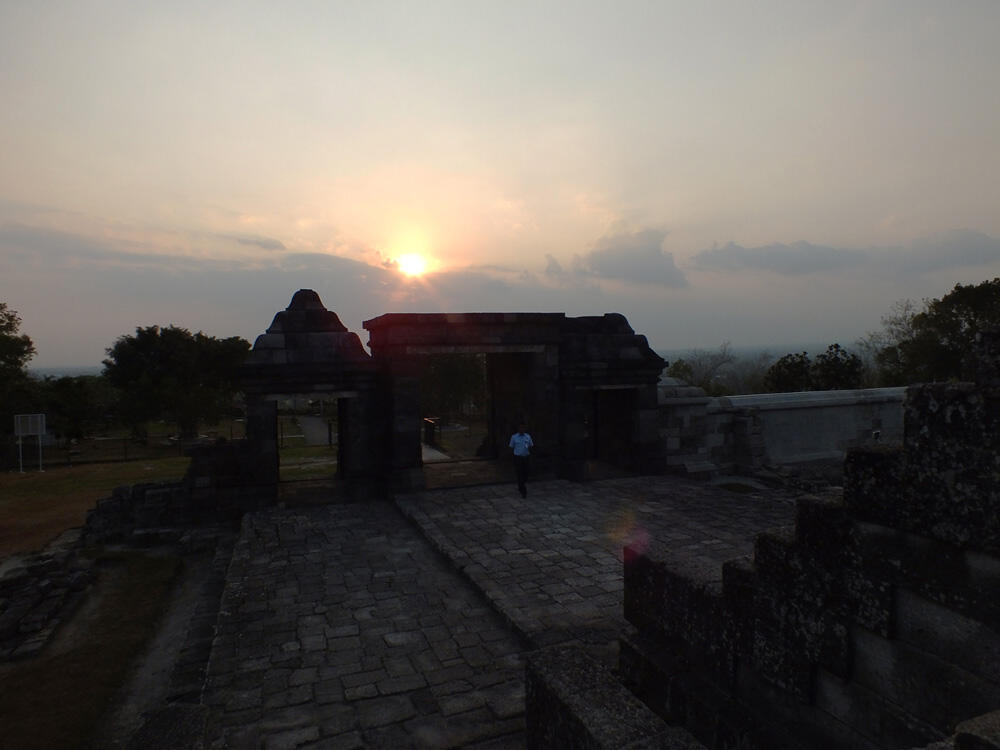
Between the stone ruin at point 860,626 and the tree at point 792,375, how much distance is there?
21021mm

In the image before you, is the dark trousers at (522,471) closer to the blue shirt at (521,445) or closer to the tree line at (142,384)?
the blue shirt at (521,445)

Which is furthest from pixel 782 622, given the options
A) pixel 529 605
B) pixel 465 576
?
pixel 465 576

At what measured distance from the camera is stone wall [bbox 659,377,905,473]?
14383mm

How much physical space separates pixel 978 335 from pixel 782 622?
69.2 inches

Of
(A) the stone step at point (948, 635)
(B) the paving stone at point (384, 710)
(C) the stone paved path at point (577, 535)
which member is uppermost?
(A) the stone step at point (948, 635)

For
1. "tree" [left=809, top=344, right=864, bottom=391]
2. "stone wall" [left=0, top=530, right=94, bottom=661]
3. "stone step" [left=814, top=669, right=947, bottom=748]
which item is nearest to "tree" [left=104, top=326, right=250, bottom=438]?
"stone wall" [left=0, top=530, right=94, bottom=661]

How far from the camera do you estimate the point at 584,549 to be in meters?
8.37

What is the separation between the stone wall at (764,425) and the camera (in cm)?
1438

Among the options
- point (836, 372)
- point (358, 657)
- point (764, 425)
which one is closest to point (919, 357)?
point (836, 372)

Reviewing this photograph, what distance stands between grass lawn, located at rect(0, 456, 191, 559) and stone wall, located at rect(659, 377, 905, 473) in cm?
1395

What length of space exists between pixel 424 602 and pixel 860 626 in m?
5.08

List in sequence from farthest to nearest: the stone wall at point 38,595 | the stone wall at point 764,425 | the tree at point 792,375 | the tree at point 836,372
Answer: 1. the tree at point 792,375
2. the tree at point 836,372
3. the stone wall at point 764,425
4. the stone wall at point 38,595

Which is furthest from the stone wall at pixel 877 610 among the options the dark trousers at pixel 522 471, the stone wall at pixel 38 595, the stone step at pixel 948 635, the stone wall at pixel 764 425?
the stone wall at pixel 764 425

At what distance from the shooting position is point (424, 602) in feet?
22.7
